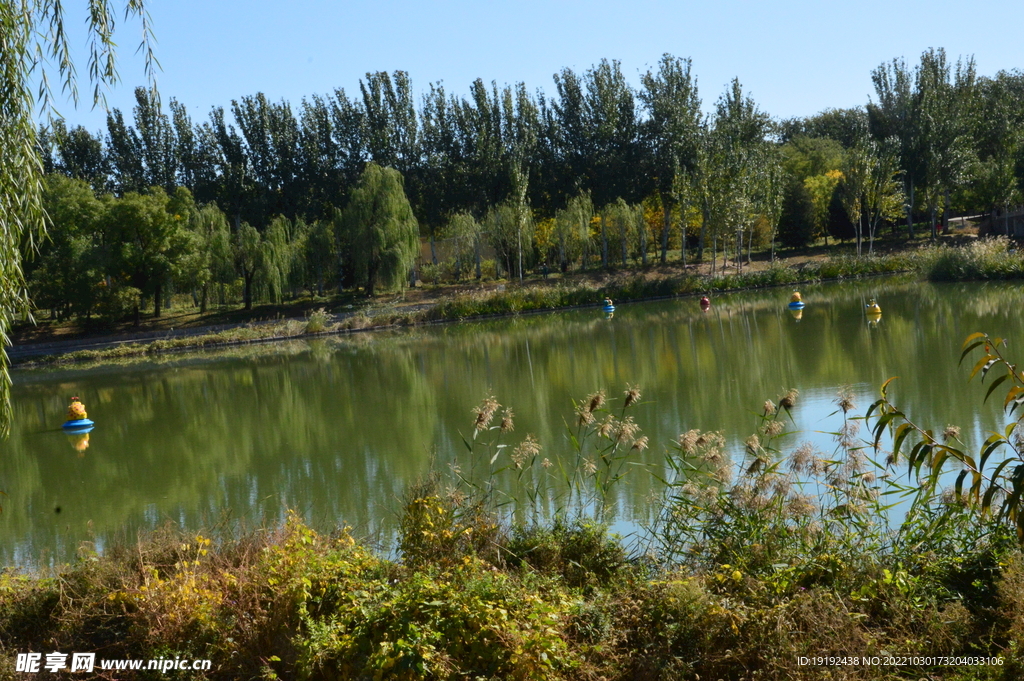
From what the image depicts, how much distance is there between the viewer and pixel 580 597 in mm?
4031

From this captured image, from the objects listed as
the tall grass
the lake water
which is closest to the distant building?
the tall grass

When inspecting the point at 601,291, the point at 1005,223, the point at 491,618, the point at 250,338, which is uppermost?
the point at 1005,223

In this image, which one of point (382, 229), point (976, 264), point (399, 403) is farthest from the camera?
point (382, 229)

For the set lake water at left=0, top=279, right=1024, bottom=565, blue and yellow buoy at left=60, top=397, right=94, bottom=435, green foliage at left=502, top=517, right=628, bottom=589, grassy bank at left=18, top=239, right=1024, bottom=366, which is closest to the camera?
green foliage at left=502, top=517, right=628, bottom=589

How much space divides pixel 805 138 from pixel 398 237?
30.3 metres

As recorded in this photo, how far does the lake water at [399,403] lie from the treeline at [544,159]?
17.7m

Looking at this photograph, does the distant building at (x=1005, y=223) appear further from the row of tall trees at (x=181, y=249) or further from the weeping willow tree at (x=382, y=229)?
the row of tall trees at (x=181, y=249)

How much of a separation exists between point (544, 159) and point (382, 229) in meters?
14.0

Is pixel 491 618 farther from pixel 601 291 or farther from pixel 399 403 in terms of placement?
pixel 601 291

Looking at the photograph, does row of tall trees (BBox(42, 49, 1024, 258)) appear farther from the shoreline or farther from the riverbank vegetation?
the riverbank vegetation

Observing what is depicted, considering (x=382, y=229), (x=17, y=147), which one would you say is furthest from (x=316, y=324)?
(x=17, y=147)

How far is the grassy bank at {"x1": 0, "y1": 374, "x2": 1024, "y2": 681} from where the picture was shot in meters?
3.43

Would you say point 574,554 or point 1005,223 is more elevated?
point 1005,223

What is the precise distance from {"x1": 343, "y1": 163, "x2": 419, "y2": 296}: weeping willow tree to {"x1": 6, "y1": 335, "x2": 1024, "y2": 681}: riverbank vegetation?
3176cm
